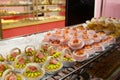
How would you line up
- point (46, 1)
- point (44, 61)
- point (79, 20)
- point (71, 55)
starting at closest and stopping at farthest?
point (44, 61), point (71, 55), point (79, 20), point (46, 1)

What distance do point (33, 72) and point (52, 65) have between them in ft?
0.44

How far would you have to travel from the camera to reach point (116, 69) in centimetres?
190

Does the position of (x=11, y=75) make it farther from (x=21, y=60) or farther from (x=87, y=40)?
(x=87, y=40)

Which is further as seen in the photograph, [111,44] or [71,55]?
[111,44]

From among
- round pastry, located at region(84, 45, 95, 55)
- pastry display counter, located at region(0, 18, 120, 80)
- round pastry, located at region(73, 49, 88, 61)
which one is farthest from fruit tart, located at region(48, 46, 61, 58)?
round pastry, located at region(84, 45, 95, 55)

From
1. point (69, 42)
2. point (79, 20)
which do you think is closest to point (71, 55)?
point (69, 42)

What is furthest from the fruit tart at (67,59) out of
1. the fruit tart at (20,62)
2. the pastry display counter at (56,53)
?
the fruit tart at (20,62)

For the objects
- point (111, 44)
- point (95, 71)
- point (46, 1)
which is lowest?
point (95, 71)

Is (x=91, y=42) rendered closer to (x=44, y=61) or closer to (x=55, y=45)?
(x=55, y=45)

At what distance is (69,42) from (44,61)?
353 mm

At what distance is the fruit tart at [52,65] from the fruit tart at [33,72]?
4cm

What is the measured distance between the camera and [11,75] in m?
0.86

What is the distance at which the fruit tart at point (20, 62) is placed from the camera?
95 cm

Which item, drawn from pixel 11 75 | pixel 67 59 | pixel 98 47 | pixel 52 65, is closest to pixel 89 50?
pixel 98 47
